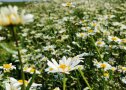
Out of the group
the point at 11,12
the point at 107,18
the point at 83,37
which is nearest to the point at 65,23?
the point at 107,18

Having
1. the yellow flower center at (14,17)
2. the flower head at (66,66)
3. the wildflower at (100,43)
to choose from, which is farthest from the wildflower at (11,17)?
the wildflower at (100,43)

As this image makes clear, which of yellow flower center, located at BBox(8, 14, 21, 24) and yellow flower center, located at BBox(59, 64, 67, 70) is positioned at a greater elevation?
yellow flower center, located at BBox(8, 14, 21, 24)

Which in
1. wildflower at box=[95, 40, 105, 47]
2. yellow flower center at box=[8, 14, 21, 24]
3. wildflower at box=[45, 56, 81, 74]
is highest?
yellow flower center at box=[8, 14, 21, 24]

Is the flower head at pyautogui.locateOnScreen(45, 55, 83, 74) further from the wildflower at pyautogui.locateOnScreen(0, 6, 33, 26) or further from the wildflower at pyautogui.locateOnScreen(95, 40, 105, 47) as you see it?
the wildflower at pyautogui.locateOnScreen(95, 40, 105, 47)

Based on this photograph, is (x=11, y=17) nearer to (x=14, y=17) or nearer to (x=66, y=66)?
(x=14, y=17)

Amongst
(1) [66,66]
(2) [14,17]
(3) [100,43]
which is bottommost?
(3) [100,43]

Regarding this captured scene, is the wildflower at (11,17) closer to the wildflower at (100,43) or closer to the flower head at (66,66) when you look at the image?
the flower head at (66,66)

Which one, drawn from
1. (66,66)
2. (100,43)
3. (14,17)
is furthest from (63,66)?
(100,43)

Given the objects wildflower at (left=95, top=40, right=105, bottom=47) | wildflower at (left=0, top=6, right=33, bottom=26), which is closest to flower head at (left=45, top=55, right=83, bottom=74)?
wildflower at (left=0, top=6, right=33, bottom=26)
